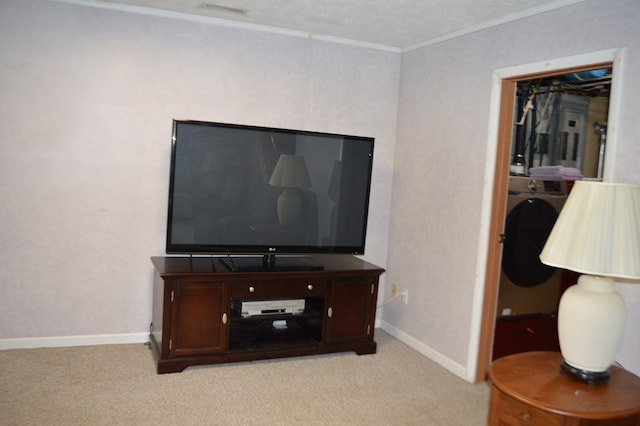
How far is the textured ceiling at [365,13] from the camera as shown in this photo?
291cm

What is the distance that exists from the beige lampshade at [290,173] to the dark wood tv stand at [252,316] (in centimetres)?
57

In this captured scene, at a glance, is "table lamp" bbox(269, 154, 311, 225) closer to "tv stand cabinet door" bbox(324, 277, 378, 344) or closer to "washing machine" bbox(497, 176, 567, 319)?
"tv stand cabinet door" bbox(324, 277, 378, 344)

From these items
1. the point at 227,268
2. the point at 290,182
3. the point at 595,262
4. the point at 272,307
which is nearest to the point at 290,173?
the point at 290,182

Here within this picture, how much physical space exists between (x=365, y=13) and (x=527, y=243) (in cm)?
181

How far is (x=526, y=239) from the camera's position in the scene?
3.46 metres

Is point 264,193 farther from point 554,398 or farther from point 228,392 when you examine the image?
point 554,398

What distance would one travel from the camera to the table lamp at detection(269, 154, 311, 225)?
3.31m

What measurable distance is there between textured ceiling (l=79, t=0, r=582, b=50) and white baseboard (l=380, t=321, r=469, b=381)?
7.01ft

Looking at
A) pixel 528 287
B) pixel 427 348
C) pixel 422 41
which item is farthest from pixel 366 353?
pixel 422 41

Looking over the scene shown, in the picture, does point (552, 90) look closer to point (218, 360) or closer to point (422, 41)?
point (422, 41)

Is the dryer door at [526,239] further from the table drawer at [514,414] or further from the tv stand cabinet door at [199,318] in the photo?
the tv stand cabinet door at [199,318]

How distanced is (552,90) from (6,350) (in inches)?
159

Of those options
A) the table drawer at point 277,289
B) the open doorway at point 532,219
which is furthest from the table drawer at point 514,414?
the table drawer at point 277,289

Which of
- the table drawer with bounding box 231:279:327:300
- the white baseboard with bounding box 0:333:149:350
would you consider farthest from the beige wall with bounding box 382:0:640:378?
the white baseboard with bounding box 0:333:149:350
